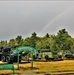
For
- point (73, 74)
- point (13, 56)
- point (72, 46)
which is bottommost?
point (73, 74)

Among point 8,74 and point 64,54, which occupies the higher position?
point 64,54

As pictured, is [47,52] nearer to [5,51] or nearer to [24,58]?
[24,58]

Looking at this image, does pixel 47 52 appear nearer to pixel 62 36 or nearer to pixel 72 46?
pixel 72 46

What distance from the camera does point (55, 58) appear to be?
122 feet

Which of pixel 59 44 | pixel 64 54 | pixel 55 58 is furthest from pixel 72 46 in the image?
pixel 55 58

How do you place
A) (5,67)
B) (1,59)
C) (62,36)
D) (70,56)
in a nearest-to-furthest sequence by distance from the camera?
1. (5,67)
2. (1,59)
3. (70,56)
4. (62,36)

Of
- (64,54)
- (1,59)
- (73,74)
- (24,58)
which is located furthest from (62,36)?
(73,74)

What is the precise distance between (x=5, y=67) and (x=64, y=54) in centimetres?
2471

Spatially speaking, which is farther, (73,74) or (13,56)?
(13,56)

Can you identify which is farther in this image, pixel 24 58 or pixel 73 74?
pixel 24 58

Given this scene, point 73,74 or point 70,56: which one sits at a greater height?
point 70,56

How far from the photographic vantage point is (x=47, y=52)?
3625 centimetres

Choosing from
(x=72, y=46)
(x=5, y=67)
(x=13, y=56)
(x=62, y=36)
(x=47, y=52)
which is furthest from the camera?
(x=62, y=36)

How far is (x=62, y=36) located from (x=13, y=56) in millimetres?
47493
